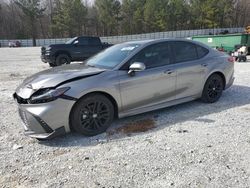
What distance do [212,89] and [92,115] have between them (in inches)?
116

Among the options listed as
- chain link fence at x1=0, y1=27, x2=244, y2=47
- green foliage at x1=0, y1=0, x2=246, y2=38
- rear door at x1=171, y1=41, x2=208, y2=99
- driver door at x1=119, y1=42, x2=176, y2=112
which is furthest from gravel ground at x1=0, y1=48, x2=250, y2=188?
green foliage at x1=0, y1=0, x2=246, y2=38

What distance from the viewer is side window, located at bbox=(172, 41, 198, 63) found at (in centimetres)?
505

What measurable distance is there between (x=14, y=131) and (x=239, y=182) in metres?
3.58

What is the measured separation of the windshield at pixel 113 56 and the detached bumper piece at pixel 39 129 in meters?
1.45

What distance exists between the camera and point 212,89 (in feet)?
18.3

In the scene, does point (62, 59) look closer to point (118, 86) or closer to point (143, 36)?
point (118, 86)

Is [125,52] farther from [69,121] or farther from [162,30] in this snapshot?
[162,30]

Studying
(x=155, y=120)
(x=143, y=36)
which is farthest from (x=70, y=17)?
(x=155, y=120)

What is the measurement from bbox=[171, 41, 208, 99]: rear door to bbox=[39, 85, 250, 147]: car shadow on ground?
0.35m

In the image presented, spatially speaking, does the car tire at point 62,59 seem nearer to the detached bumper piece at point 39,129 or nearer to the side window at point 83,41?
the side window at point 83,41

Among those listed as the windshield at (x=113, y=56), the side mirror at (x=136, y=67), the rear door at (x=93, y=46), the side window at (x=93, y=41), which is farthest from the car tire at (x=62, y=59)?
the side mirror at (x=136, y=67)

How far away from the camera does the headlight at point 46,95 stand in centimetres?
367

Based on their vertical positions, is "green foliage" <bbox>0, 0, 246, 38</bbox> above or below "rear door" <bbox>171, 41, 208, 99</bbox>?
above

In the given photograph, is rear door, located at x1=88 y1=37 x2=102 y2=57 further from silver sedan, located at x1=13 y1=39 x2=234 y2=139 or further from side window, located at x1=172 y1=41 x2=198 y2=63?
side window, located at x1=172 y1=41 x2=198 y2=63
